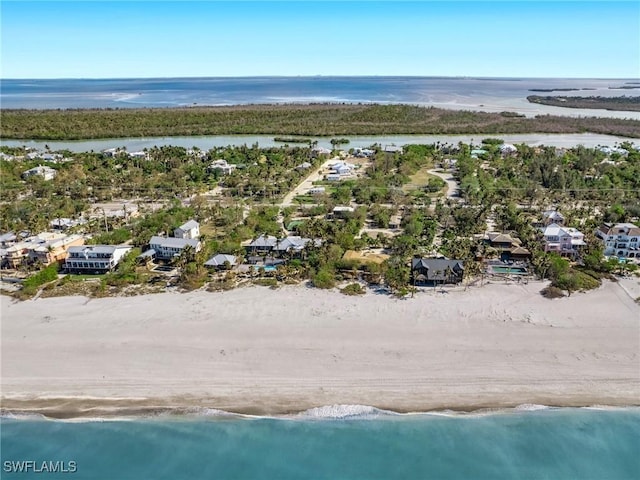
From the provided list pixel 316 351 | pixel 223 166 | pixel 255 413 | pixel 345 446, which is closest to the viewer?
pixel 345 446

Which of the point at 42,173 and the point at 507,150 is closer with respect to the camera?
the point at 42,173

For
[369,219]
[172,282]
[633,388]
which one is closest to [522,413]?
[633,388]

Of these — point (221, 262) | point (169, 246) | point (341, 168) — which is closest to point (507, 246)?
point (221, 262)

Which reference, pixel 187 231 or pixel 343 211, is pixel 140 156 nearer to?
pixel 187 231

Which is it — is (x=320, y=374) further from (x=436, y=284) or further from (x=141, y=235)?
(x=141, y=235)

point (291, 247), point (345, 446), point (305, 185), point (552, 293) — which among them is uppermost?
point (305, 185)

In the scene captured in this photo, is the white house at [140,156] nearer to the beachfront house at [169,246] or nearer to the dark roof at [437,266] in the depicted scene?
the beachfront house at [169,246]

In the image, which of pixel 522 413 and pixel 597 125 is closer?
pixel 522 413
